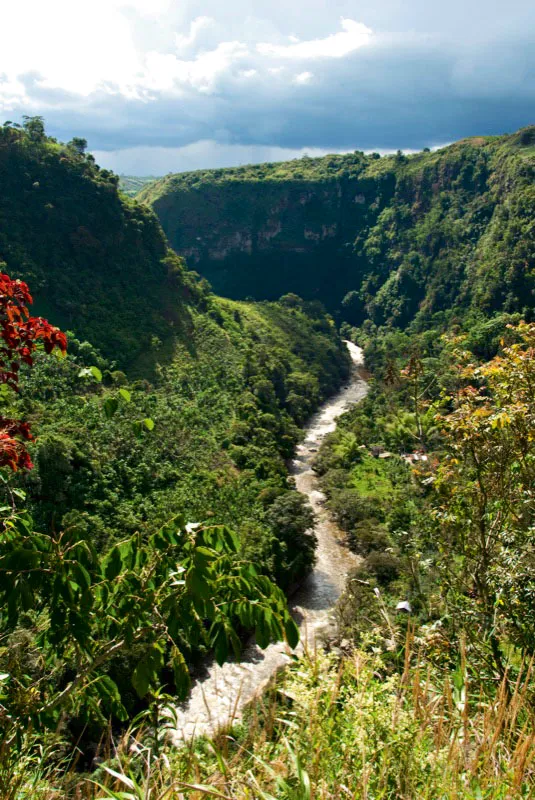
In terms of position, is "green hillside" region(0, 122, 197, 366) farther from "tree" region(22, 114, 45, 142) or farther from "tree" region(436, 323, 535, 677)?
"tree" region(436, 323, 535, 677)

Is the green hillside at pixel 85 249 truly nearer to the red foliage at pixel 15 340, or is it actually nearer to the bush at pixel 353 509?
the bush at pixel 353 509

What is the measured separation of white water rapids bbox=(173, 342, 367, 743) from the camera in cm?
1601

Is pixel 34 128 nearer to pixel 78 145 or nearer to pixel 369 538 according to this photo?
pixel 78 145

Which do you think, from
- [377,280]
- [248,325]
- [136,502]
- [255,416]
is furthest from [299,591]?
[377,280]

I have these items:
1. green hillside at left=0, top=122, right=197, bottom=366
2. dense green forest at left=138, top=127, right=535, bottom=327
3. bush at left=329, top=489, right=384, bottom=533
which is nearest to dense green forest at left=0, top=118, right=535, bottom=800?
bush at left=329, top=489, right=384, bottom=533

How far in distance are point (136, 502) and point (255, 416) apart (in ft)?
53.1

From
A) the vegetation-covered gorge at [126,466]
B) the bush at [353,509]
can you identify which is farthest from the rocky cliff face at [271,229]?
the bush at [353,509]

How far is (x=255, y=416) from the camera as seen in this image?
135ft

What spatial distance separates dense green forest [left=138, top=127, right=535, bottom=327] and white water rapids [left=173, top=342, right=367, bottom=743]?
41.2m

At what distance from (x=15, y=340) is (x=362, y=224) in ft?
392

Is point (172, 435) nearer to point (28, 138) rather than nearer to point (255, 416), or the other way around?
point (255, 416)

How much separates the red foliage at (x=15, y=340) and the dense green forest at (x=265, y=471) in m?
0.03

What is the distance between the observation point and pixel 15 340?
3.19 meters

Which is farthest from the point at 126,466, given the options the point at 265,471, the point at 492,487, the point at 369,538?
the point at 492,487
